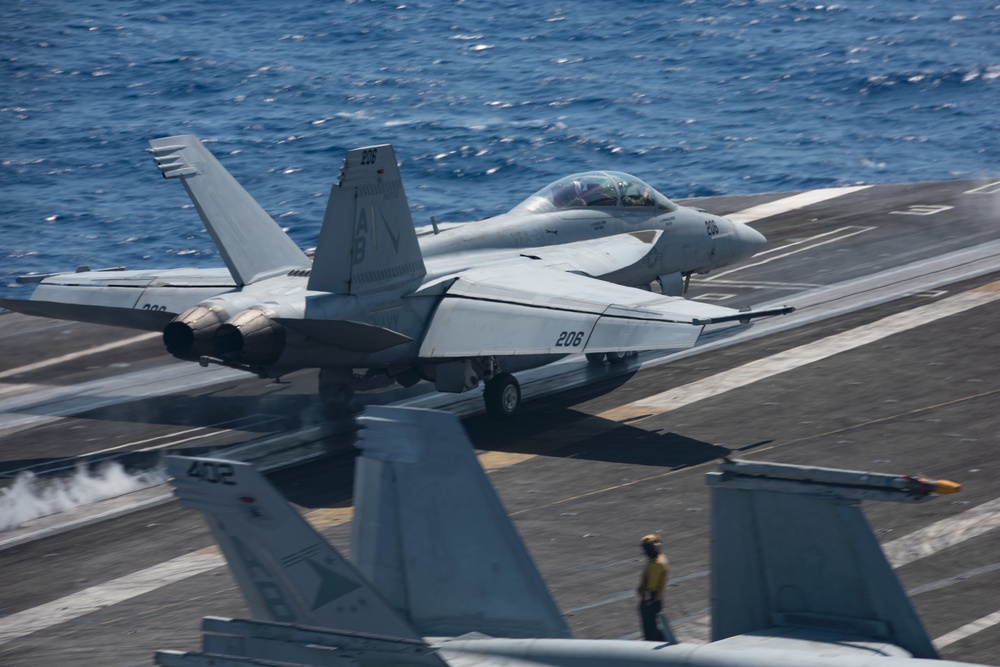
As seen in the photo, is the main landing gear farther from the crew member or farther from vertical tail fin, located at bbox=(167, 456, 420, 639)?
vertical tail fin, located at bbox=(167, 456, 420, 639)

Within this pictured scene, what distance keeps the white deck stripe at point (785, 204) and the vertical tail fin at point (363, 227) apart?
22487 millimetres

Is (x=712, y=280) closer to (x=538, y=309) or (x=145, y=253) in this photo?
(x=538, y=309)

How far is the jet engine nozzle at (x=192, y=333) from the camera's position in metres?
20.9

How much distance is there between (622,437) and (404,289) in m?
5.12

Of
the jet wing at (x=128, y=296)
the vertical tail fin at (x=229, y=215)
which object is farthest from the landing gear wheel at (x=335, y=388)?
the jet wing at (x=128, y=296)

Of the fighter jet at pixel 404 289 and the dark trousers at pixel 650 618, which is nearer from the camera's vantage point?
the dark trousers at pixel 650 618

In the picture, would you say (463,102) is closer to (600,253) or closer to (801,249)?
(801,249)

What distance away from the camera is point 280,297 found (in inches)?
869

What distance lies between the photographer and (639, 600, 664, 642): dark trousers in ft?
42.4

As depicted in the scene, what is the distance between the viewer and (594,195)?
28031mm

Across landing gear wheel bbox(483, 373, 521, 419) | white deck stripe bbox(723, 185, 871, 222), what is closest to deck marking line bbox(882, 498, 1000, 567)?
landing gear wheel bbox(483, 373, 521, 419)

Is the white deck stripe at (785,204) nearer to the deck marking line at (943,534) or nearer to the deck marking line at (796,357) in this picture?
the deck marking line at (796,357)

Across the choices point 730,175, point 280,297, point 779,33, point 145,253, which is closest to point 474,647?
point 280,297

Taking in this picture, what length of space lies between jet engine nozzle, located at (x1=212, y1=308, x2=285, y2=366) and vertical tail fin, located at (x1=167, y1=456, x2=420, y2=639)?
10526mm
